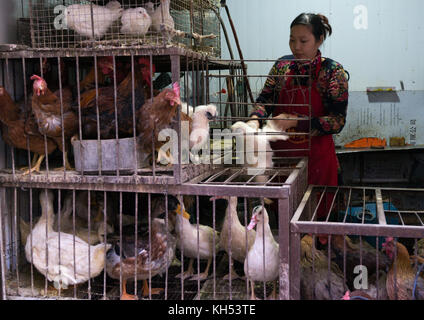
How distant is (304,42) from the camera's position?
3156mm

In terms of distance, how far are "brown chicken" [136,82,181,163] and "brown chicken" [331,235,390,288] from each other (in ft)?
3.69

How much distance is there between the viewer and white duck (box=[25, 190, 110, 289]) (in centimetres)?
258

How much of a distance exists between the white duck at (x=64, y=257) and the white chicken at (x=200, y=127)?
730 millimetres

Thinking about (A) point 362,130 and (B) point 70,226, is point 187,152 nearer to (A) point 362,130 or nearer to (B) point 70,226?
(B) point 70,226

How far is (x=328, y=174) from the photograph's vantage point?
11.0 feet

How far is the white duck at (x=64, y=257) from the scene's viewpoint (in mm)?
2578

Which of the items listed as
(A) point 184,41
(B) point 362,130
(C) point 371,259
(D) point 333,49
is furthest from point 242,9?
(C) point 371,259

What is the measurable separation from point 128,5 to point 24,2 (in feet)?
2.02

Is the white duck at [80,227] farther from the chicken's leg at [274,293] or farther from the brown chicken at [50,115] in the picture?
the chicken's leg at [274,293]

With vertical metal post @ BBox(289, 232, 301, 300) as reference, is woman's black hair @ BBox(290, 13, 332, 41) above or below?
above

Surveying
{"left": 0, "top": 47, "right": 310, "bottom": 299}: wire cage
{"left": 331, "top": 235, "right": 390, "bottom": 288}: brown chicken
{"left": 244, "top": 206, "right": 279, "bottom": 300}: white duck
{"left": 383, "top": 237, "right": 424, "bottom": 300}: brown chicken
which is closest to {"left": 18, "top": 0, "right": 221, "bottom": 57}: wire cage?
{"left": 0, "top": 47, "right": 310, "bottom": 299}: wire cage

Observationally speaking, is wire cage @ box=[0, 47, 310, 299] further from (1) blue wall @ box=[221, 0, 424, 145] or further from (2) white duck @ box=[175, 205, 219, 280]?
(1) blue wall @ box=[221, 0, 424, 145]

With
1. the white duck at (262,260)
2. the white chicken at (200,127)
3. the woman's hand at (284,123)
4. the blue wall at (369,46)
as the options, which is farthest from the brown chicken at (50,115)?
the blue wall at (369,46)

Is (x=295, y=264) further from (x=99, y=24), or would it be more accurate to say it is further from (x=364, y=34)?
(x=364, y=34)
